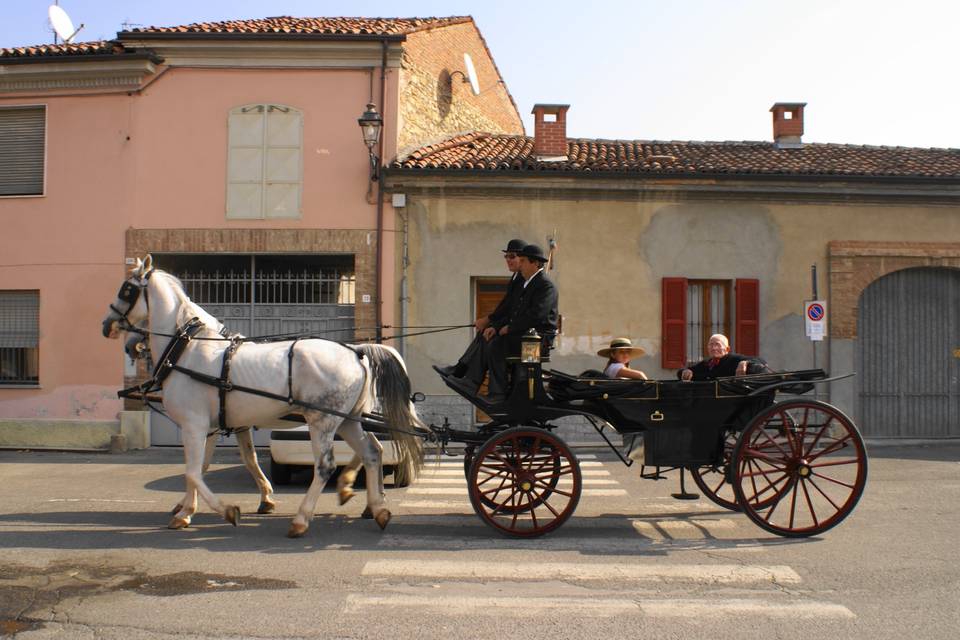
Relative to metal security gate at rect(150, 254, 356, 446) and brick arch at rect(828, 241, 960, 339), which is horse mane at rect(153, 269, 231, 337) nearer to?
metal security gate at rect(150, 254, 356, 446)

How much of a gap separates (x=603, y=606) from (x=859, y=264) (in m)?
10.6

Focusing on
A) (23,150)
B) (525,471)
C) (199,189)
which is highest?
(23,150)

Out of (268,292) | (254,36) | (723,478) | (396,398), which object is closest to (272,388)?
(396,398)

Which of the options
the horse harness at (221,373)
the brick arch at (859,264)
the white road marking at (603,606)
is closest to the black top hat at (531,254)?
the horse harness at (221,373)

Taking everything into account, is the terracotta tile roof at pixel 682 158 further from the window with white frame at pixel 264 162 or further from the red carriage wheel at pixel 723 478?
the red carriage wheel at pixel 723 478

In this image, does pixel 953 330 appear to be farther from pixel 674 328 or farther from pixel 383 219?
pixel 383 219

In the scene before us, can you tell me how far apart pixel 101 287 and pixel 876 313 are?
12.3m

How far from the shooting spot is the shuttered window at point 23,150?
1375 cm

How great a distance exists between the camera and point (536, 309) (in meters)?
6.49

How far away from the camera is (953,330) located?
13.8 metres

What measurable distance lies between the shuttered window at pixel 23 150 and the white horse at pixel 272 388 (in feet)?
27.2

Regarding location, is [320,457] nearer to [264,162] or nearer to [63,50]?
[264,162]

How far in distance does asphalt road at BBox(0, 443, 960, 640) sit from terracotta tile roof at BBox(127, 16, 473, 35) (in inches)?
324

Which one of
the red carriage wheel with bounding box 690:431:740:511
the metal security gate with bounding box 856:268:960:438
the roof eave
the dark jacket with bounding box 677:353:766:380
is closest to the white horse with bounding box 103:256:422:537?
the red carriage wheel with bounding box 690:431:740:511
